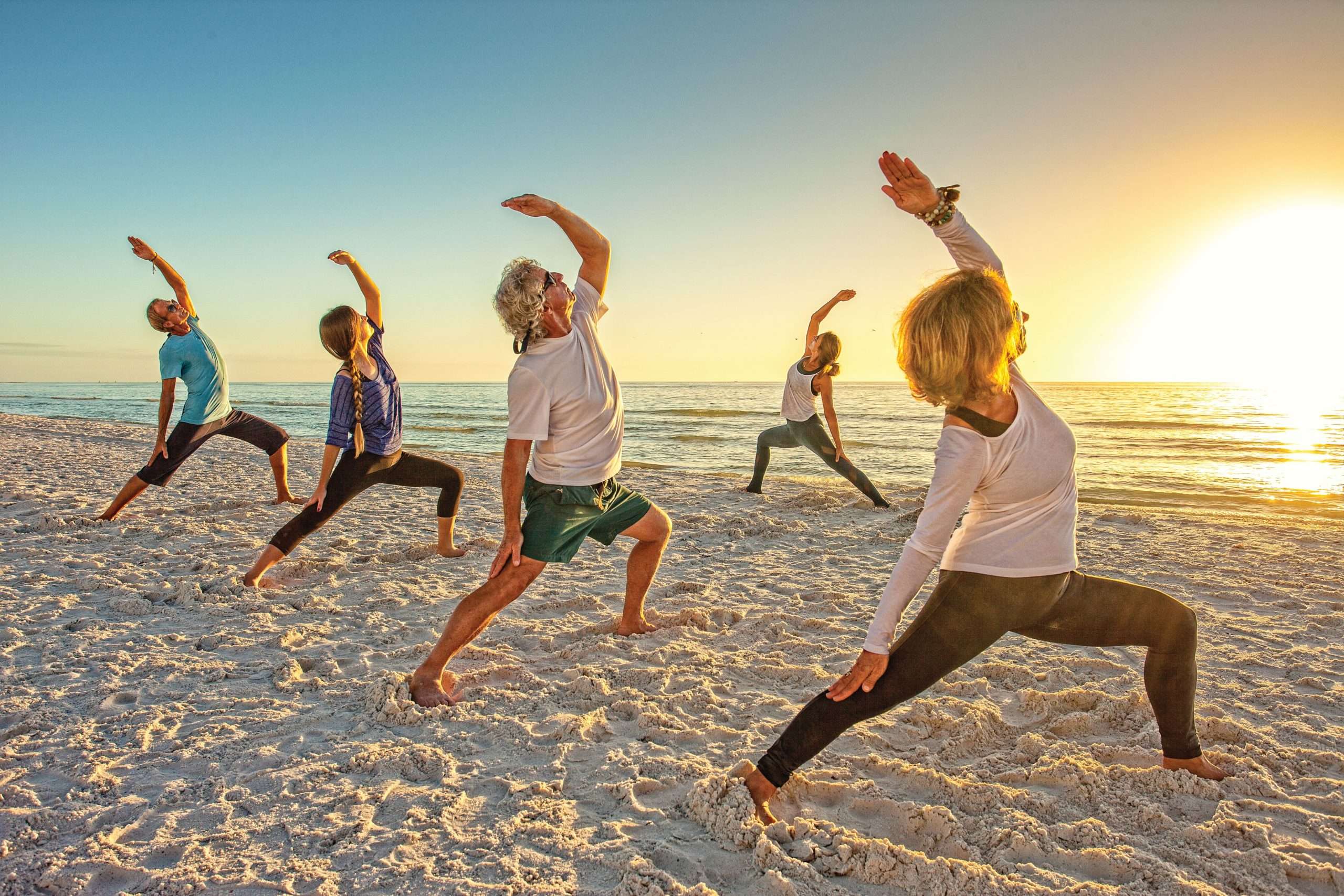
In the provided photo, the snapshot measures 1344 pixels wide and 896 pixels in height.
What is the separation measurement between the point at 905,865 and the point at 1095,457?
16012 millimetres

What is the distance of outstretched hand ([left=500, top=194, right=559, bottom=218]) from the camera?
3.20 m

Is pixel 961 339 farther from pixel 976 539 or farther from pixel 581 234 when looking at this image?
pixel 581 234

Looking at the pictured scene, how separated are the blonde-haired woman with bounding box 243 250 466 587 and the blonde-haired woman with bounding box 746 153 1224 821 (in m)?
3.74

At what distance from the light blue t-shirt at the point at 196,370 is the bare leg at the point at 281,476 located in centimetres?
97

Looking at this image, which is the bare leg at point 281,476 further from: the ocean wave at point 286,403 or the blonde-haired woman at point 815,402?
the ocean wave at point 286,403

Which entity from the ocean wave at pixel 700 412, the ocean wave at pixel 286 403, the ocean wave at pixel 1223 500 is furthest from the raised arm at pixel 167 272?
the ocean wave at pixel 286 403

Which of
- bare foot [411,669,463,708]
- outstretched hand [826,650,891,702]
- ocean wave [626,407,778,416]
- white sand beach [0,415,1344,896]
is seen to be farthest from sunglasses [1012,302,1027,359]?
ocean wave [626,407,778,416]

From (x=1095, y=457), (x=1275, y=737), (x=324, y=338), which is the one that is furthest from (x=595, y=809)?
(x=1095, y=457)

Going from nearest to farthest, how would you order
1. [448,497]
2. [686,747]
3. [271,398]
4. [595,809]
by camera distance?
[595,809]
[686,747]
[448,497]
[271,398]

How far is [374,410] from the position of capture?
5027 millimetres

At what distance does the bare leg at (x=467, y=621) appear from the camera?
131 inches

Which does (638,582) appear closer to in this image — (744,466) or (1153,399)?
(744,466)

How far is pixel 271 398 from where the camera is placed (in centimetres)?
5238

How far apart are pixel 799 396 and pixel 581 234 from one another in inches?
209
